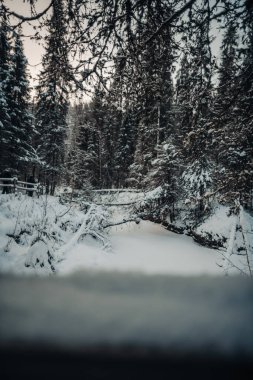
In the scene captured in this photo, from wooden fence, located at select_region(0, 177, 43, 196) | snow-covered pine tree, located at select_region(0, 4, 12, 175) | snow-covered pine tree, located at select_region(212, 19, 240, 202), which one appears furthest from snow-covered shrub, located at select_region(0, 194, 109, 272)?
snow-covered pine tree, located at select_region(0, 4, 12, 175)

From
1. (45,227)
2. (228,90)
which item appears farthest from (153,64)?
(45,227)

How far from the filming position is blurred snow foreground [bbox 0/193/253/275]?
7910 millimetres

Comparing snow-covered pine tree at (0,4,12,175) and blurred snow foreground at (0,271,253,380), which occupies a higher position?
snow-covered pine tree at (0,4,12,175)

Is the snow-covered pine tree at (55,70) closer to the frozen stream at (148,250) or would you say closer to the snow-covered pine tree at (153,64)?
the snow-covered pine tree at (153,64)

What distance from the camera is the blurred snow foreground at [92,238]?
7.91 m

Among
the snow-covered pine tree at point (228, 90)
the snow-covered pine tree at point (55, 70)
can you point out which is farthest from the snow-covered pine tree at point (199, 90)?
the snow-covered pine tree at point (55, 70)

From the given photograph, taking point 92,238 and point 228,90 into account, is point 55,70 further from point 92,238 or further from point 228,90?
point 92,238

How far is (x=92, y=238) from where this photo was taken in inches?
540

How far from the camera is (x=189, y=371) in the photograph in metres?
0.42

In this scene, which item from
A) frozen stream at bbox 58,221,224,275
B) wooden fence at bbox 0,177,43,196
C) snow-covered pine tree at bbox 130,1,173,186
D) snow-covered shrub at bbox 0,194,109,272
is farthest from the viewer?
wooden fence at bbox 0,177,43,196

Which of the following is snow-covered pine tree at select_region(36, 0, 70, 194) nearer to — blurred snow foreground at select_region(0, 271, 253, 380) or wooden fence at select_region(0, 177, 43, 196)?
blurred snow foreground at select_region(0, 271, 253, 380)

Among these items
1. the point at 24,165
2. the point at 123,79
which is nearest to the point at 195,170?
the point at 123,79

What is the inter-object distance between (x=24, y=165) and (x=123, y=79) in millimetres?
28177

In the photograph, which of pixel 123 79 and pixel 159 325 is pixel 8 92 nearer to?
pixel 123 79
